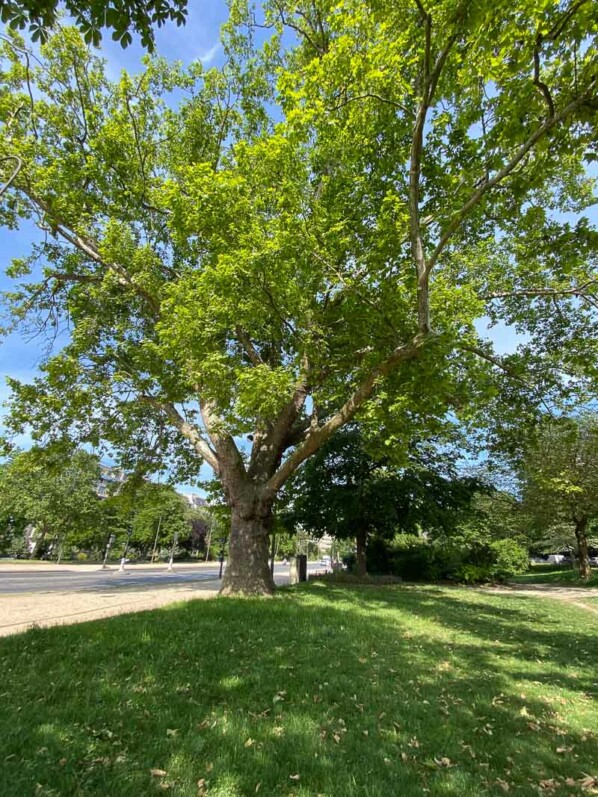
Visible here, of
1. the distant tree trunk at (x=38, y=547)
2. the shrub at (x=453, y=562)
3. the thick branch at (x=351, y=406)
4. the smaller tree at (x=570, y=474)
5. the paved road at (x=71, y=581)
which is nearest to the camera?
the thick branch at (x=351, y=406)

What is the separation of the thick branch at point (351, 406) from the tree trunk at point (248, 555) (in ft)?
3.00

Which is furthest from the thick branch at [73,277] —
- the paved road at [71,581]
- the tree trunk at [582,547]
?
the tree trunk at [582,547]

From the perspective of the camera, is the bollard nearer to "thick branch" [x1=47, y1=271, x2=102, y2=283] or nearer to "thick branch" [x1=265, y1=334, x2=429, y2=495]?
"thick branch" [x1=265, y1=334, x2=429, y2=495]

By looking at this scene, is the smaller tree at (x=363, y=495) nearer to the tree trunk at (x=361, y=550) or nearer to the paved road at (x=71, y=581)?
the tree trunk at (x=361, y=550)

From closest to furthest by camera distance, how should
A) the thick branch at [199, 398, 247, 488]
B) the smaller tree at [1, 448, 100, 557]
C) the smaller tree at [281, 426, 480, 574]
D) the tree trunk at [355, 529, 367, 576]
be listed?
the thick branch at [199, 398, 247, 488], the smaller tree at [281, 426, 480, 574], the tree trunk at [355, 529, 367, 576], the smaller tree at [1, 448, 100, 557]

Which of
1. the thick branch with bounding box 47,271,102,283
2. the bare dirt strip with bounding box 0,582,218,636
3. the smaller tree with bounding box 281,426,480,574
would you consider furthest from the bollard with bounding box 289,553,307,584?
the thick branch with bounding box 47,271,102,283

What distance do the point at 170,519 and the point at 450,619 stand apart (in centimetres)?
4854

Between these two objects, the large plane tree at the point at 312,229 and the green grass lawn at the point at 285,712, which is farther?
the large plane tree at the point at 312,229

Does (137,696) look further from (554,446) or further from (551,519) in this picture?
(551,519)

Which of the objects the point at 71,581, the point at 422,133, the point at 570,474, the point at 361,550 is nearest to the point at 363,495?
the point at 361,550

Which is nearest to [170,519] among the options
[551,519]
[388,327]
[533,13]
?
[551,519]

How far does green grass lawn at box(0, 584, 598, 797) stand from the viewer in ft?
10.1

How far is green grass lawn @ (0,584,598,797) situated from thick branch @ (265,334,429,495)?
4.31 meters

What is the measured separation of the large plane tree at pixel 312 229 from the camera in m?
6.22
